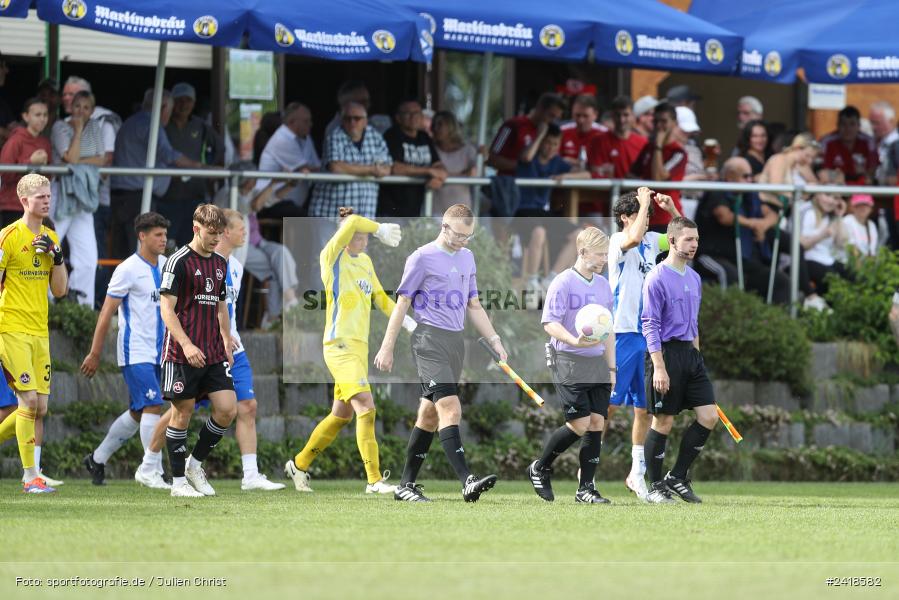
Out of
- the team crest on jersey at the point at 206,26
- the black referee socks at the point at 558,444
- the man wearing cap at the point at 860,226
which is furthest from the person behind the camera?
the man wearing cap at the point at 860,226

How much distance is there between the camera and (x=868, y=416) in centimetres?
1670

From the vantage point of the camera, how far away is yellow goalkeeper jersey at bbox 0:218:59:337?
12016 millimetres

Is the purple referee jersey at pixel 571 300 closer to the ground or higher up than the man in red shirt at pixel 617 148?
closer to the ground

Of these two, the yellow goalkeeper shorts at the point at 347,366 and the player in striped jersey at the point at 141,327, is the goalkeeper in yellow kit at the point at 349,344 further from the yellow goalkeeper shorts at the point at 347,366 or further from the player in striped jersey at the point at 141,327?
the player in striped jersey at the point at 141,327

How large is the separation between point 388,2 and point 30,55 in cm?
509

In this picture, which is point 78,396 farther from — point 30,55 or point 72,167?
point 30,55

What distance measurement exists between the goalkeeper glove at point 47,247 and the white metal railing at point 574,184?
228 cm

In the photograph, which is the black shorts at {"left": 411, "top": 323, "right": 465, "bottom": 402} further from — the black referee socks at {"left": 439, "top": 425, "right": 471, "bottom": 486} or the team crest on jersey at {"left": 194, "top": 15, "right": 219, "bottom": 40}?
the team crest on jersey at {"left": 194, "top": 15, "right": 219, "bottom": 40}

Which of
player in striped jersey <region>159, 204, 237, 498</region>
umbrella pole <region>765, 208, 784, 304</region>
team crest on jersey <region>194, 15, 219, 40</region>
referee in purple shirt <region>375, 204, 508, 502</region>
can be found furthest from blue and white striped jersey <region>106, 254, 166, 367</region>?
umbrella pole <region>765, 208, 784, 304</region>

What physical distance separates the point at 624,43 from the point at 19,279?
22.5 feet

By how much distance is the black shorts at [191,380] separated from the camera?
1153cm

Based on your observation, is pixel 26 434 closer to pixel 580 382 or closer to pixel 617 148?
pixel 580 382

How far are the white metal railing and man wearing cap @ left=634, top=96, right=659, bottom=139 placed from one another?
1936 mm

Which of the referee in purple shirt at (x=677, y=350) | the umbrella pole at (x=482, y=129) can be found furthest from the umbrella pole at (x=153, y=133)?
the referee in purple shirt at (x=677, y=350)
